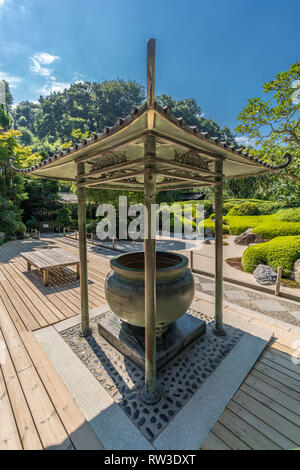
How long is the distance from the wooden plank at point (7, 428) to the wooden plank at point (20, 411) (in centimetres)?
3

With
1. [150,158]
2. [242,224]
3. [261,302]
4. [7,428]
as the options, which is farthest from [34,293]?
[242,224]

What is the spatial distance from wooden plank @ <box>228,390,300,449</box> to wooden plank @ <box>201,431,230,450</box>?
1.24 feet

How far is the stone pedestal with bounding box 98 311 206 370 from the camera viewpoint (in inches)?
105

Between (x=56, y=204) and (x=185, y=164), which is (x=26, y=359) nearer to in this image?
(x=185, y=164)

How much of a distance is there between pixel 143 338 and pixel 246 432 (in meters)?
1.48

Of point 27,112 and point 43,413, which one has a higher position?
point 27,112

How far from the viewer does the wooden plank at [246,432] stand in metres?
1.81

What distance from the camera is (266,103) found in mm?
8508

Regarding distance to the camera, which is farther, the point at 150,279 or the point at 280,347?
the point at 280,347

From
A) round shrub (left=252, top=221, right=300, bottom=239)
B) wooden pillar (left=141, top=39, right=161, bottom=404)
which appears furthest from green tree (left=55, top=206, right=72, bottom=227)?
wooden pillar (left=141, top=39, right=161, bottom=404)

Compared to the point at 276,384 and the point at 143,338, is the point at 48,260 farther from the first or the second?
the point at 276,384

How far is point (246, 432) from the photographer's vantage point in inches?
75.2

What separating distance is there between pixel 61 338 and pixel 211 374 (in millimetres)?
2313
